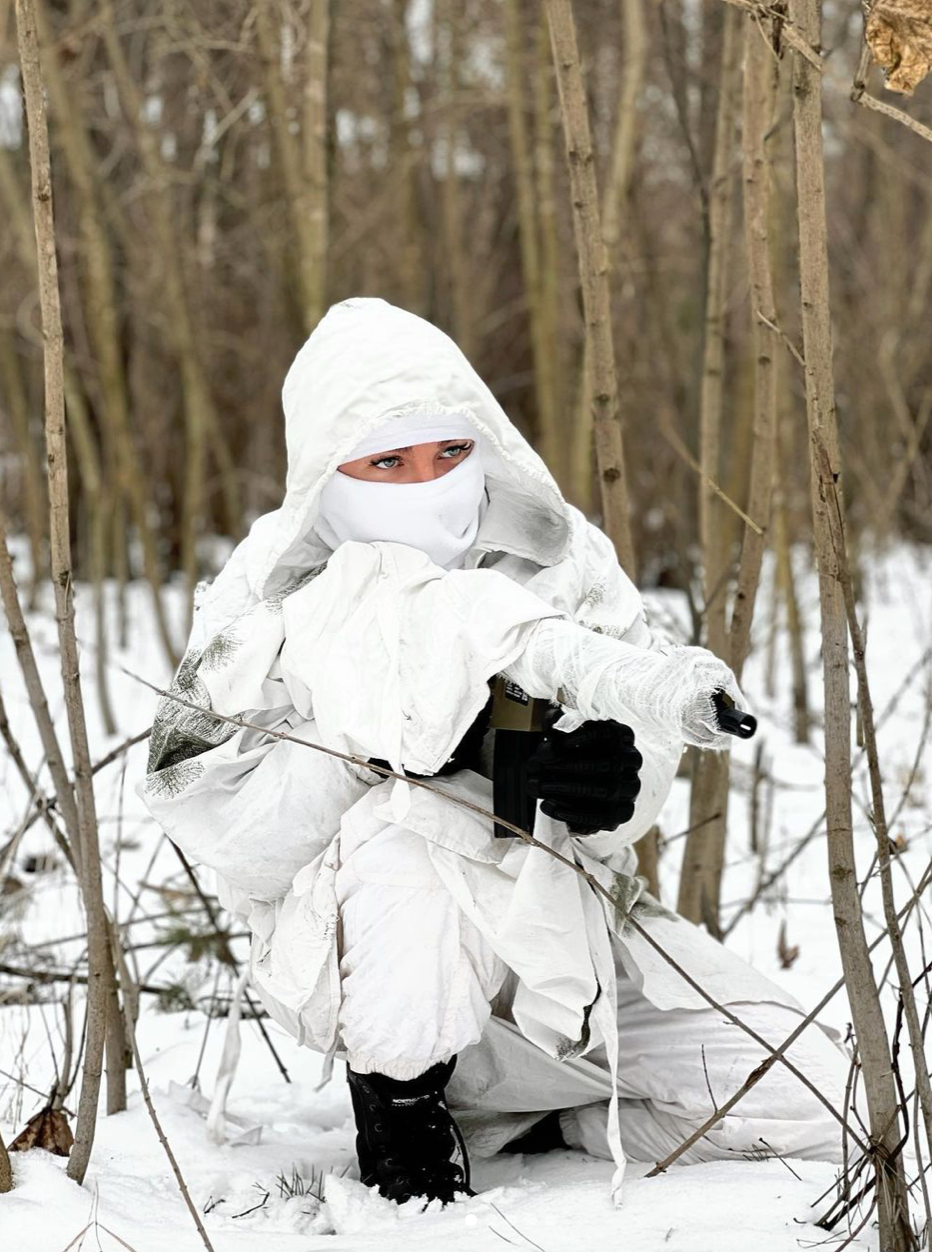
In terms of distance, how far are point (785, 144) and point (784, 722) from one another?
195cm

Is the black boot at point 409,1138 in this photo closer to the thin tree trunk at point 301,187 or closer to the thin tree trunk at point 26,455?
the thin tree trunk at point 301,187

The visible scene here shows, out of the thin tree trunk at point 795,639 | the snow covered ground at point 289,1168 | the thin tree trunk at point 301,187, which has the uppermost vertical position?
the thin tree trunk at point 301,187

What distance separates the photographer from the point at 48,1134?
1649 millimetres

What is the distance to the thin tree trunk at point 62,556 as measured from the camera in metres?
1.37

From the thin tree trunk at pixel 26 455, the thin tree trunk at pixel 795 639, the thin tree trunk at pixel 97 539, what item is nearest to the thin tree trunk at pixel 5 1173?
the thin tree trunk at pixel 97 539

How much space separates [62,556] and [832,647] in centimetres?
78

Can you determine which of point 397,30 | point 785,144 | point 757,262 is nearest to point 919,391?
point 785,144

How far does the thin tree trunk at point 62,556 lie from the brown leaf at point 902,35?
75 cm

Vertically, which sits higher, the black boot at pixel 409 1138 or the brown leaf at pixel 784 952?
the black boot at pixel 409 1138

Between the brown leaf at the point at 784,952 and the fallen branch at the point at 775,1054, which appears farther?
the brown leaf at the point at 784,952

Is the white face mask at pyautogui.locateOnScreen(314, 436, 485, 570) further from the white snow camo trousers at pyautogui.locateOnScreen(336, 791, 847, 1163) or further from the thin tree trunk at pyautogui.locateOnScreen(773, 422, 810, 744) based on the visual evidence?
the thin tree trunk at pyautogui.locateOnScreen(773, 422, 810, 744)

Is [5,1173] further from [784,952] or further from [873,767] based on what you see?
[784,952]

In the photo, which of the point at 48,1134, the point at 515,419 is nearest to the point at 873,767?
the point at 48,1134

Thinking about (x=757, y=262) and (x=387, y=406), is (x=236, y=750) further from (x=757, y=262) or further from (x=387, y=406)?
(x=757, y=262)
